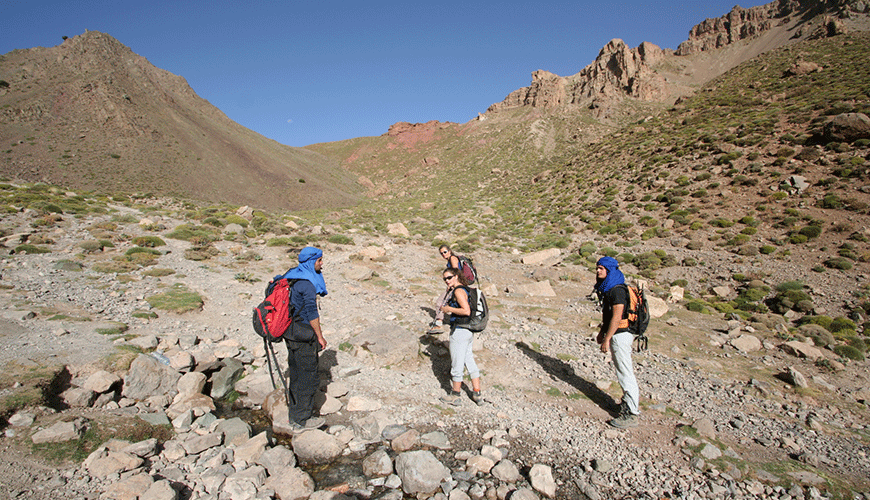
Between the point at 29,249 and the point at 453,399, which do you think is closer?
the point at 453,399

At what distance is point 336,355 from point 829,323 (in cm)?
1393

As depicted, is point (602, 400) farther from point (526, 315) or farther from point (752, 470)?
point (526, 315)

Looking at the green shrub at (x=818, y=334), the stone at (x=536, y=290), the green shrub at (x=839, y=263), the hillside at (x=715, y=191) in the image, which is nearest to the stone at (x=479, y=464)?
the stone at (x=536, y=290)

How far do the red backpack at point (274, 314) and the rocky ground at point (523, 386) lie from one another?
1633 millimetres

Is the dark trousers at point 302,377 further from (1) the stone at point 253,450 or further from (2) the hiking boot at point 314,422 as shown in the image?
(1) the stone at point 253,450

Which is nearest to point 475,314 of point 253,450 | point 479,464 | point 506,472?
point 479,464

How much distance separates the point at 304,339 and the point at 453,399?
105 inches

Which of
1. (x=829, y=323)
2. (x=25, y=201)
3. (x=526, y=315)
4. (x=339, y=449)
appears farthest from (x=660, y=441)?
(x=25, y=201)

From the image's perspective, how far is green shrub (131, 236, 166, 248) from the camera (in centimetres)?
1434

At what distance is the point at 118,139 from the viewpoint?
145 feet

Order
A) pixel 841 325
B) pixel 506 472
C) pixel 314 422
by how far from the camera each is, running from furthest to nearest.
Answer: pixel 841 325 → pixel 314 422 → pixel 506 472

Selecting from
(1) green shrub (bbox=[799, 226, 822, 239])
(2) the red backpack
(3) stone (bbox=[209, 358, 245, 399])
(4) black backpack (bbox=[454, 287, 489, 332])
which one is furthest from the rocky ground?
(1) green shrub (bbox=[799, 226, 822, 239])

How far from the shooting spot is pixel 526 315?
1088 cm

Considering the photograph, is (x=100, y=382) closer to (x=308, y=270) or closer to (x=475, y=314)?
(x=308, y=270)
